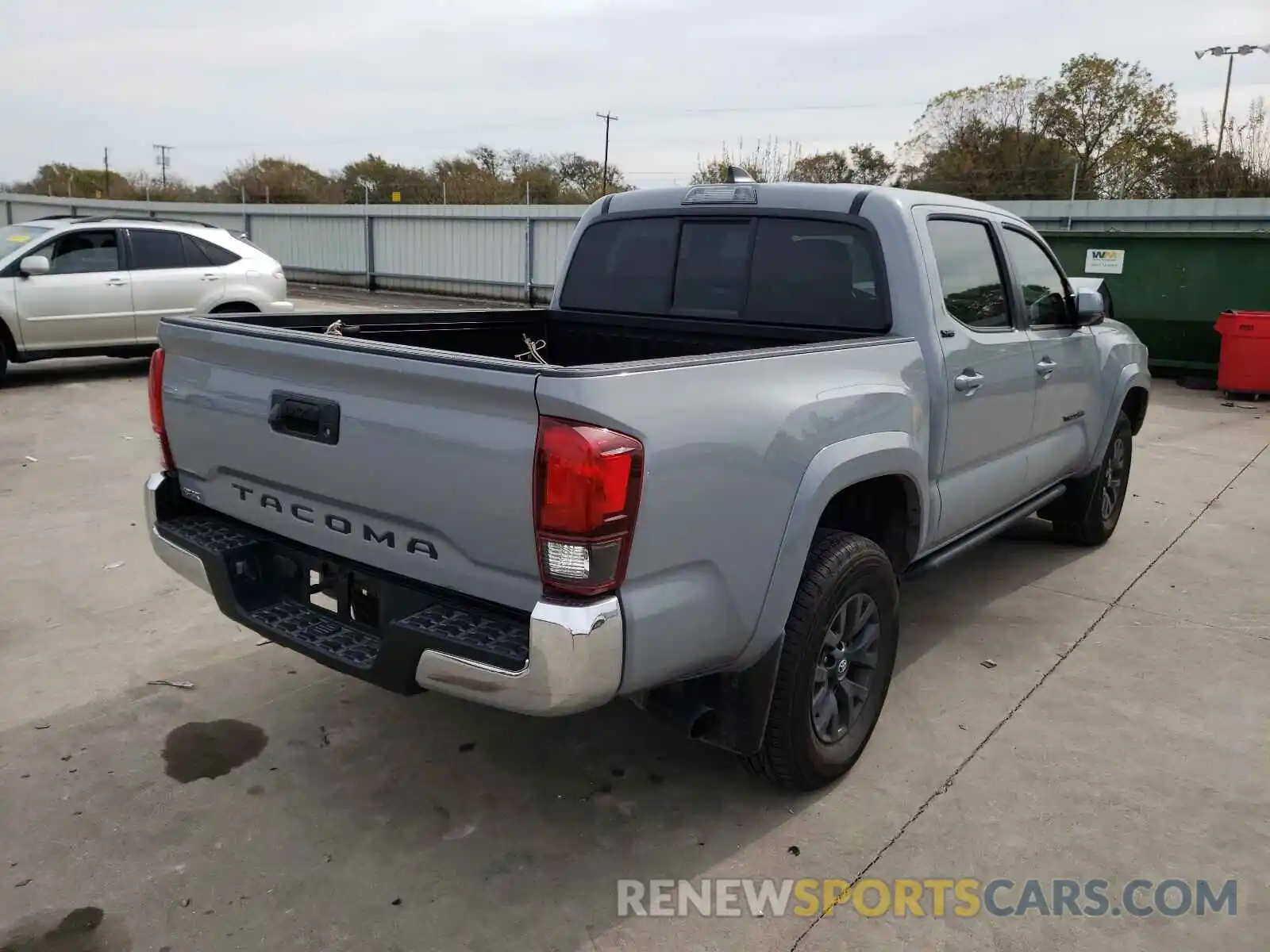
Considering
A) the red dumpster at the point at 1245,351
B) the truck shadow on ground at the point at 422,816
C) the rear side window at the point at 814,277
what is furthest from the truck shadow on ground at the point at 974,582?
the red dumpster at the point at 1245,351

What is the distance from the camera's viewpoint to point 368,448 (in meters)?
2.54

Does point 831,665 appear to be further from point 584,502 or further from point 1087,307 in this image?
point 1087,307

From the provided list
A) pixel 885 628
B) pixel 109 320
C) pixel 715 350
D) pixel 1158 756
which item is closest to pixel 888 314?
pixel 715 350

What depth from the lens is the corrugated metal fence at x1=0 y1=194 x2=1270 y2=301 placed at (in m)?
15.8

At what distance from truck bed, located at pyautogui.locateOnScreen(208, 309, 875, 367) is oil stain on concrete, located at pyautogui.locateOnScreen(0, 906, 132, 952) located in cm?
187

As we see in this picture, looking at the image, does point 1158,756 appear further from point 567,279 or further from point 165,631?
point 165,631

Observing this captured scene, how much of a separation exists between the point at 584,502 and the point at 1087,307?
3.48 metres

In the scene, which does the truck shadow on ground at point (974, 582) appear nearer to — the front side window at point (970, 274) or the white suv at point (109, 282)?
the front side window at point (970, 274)

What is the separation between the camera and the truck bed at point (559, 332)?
375 centimetres

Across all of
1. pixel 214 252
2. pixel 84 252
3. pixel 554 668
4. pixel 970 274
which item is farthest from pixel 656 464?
pixel 214 252

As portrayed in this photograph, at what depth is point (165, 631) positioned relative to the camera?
4.26 m

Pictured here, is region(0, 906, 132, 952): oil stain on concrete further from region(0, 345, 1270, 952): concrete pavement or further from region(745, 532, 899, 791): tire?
region(745, 532, 899, 791): tire

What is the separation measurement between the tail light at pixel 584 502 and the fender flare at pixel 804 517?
0.60 meters

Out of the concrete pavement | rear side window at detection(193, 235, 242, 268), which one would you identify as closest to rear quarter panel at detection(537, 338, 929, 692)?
the concrete pavement
